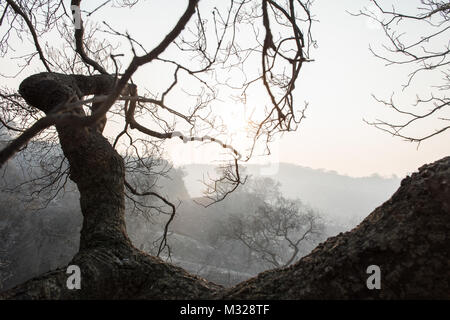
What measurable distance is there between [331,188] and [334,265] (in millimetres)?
167181

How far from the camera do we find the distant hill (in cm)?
13625

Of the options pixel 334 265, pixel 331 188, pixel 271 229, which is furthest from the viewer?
pixel 331 188

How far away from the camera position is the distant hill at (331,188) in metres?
136

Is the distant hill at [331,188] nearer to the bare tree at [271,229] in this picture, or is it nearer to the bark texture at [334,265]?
the bare tree at [271,229]

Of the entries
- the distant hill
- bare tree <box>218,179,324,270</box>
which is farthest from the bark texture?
the distant hill

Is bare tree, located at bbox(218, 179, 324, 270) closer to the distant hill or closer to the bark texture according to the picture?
the bark texture

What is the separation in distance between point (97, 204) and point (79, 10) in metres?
2.60

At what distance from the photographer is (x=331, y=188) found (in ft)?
522

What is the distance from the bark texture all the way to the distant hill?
405 feet

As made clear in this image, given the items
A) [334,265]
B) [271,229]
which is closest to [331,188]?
[271,229]

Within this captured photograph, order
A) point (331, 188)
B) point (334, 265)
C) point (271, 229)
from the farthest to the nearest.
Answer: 1. point (331, 188)
2. point (271, 229)
3. point (334, 265)

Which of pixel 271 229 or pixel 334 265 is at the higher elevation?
pixel 271 229

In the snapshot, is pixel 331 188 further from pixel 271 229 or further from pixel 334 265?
pixel 334 265
